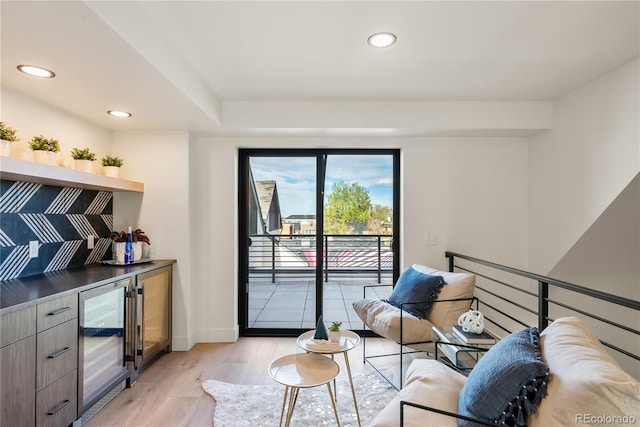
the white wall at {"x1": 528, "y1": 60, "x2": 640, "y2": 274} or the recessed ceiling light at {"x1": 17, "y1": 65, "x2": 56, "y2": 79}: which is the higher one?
the recessed ceiling light at {"x1": 17, "y1": 65, "x2": 56, "y2": 79}

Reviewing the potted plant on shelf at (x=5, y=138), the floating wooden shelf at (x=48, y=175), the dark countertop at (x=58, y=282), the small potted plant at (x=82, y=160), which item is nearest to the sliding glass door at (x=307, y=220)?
the dark countertop at (x=58, y=282)

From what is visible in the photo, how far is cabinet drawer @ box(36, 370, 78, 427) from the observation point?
1560mm

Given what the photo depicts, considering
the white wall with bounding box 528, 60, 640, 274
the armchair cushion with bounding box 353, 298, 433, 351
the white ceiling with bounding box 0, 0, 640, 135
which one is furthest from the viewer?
the armchair cushion with bounding box 353, 298, 433, 351

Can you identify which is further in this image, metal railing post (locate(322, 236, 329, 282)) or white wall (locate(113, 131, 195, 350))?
metal railing post (locate(322, 236, 329, 282))

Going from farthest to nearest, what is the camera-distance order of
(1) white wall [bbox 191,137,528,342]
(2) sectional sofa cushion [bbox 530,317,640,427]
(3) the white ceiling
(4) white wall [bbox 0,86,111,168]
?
1. (1) white wall [bbox 191,137,528,342]
2. (4) white wall [bbox 0,86,111,168]
3. (3) the white ceiling
4. (2) sectional sofa cushion [bbox 530,317,640,427]

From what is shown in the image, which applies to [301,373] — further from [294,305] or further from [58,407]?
[294,305]

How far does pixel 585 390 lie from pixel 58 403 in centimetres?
240

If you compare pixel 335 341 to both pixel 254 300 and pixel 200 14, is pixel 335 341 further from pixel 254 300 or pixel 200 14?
pixel 200 14

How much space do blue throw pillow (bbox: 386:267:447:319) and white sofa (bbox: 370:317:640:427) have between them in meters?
1.01

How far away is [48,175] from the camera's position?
1902 millimetres

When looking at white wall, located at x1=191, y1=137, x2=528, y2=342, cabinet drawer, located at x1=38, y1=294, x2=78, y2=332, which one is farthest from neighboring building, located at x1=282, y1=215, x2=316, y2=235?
cabinet drawer, located at x1=38, y1=294, x2=78, y2=332

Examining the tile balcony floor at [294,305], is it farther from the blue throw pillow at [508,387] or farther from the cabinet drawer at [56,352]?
the blue throw pillow at [508,387]

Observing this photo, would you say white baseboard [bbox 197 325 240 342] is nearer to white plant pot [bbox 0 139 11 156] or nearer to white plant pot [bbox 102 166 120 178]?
white plant pot [bbox 102 166 120 178]

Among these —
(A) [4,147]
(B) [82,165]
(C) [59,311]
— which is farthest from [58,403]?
(B) [82,165]
